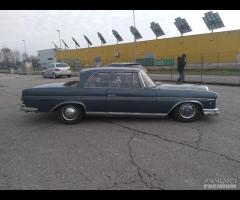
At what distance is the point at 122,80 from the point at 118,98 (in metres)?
0.48

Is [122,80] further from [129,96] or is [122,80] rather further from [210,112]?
[210,112]

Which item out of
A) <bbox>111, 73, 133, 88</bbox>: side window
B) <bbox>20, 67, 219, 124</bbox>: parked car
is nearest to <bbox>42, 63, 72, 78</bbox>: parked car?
<bbox>20, 67, 219, 124</bbox>: parked car

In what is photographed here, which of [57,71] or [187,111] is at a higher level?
[57,71]

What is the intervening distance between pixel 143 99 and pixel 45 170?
9.78ft

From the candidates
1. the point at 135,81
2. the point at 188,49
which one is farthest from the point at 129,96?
the point at 188,49

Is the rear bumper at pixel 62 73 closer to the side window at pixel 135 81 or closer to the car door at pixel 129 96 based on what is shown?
the car door at pixel 129 96

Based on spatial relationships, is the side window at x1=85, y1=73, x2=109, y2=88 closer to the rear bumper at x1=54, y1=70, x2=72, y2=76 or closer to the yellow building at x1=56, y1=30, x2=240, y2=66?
the rear bumper at x1=54, y1=70, x2=72, y2=76

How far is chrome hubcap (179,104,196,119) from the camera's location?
5713 millimetres

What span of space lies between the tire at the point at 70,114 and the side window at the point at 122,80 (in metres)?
1.09

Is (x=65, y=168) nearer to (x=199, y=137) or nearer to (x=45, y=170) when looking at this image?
(x=45, y=170)

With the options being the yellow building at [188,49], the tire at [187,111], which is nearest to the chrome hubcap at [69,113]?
the tire at [187,111]

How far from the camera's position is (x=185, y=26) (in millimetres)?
38531

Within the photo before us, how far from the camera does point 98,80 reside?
5.82 m

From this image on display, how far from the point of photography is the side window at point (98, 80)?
5.80m
